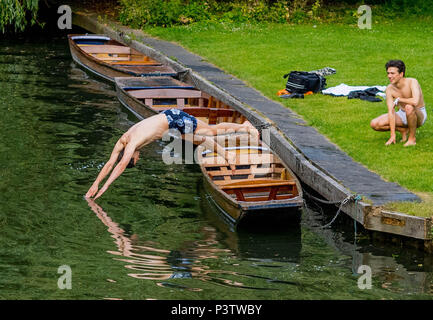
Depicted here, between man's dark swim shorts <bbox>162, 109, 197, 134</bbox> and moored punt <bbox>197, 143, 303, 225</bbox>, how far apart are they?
0.61 meters

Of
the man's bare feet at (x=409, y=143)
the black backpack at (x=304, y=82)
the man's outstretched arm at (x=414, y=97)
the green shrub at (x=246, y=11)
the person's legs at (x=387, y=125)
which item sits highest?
the green shrub at (x=246, y=11)

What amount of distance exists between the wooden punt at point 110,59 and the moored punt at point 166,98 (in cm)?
145

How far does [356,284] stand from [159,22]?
821 inches

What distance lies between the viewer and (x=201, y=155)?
14.3m

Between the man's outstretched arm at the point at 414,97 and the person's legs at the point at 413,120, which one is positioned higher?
the man's outstretched arm at the point at 414,97

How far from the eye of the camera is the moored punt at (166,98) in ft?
58.5

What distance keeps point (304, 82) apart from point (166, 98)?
140 inches

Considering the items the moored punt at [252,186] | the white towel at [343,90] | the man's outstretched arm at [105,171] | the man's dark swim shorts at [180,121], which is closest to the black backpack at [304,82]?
the white towel at [343,90]

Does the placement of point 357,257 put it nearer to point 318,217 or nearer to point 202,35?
point 318,217

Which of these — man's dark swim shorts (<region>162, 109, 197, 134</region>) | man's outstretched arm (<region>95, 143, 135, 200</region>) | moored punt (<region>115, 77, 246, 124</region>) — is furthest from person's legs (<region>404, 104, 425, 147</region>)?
man's outstretched arm (<region>95, 143, 135, 200</region>)

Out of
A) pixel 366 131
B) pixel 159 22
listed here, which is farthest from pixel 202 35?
pixel 366 131

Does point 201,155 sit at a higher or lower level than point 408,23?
lower

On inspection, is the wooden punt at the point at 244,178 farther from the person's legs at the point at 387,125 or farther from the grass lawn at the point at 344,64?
the person's legs at the point at 387,125

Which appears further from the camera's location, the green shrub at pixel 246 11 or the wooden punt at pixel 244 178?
the green shrub at pixel 246 11
